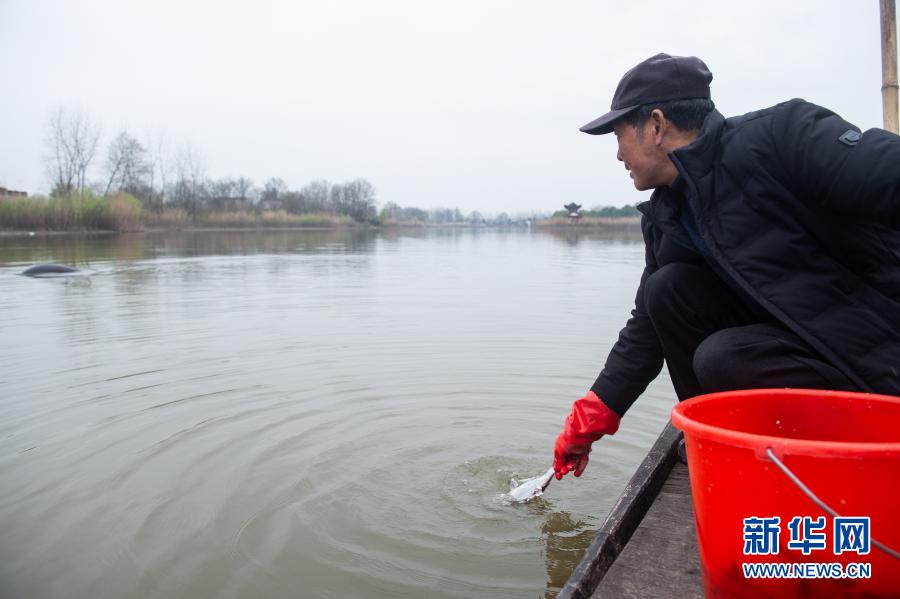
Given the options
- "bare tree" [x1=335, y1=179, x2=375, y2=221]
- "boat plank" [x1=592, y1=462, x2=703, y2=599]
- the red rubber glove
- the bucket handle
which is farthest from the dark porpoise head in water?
"bare tree" [x1=335, y1=179, x2=375, y2=221]

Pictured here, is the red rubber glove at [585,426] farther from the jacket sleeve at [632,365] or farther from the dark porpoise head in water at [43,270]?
the dark porpoise head in water at [43,270]

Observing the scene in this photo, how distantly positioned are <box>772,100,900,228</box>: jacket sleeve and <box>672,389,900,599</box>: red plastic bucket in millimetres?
453

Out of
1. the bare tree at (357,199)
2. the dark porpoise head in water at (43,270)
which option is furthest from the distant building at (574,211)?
the dark porpoise head in water at (43,270)

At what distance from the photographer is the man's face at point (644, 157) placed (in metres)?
1.98

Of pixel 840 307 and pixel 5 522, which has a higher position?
pixel 840 307

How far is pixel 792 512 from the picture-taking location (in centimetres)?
121

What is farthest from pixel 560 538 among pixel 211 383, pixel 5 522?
pixel 211 383

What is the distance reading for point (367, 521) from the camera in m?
2.67

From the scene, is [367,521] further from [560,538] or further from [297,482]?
[560,538]

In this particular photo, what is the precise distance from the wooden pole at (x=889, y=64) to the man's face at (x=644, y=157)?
8.42 feet

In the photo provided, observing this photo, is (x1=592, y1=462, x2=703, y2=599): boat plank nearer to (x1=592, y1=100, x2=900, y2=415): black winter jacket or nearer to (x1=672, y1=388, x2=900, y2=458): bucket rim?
(x1=672, y1=388, x2=900, y2=458): bucket rim

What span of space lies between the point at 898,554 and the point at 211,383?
4.21 m

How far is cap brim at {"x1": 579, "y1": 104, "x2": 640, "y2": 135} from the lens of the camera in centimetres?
198

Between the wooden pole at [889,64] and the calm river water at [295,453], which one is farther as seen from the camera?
the wooden pole at [889,64]
